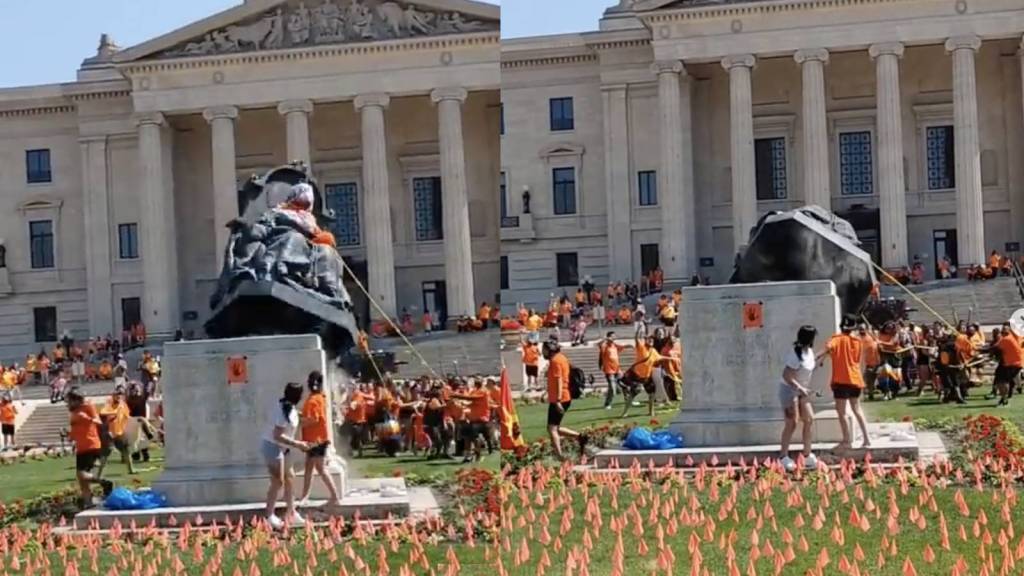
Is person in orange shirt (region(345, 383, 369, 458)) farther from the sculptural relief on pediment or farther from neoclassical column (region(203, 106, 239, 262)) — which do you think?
the sculptural relief on pediment

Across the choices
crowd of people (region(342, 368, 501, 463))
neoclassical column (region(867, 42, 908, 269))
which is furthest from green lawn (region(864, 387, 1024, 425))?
neoclassical column (region(867, 42, 908, 269))

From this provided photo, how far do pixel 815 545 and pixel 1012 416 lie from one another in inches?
447

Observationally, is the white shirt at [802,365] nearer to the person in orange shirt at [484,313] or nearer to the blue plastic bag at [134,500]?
the blue plastic bag at [134,500]

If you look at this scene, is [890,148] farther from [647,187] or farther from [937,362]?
[937,362]

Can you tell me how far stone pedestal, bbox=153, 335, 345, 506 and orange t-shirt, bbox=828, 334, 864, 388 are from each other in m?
5.21

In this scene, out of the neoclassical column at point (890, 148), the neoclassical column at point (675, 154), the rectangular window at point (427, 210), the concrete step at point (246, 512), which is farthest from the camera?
the rectangular window at point (427, 210)

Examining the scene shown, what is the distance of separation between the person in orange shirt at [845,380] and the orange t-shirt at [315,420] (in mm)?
5466

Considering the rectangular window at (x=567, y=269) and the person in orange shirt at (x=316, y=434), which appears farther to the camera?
the rectangular window at (x=567, y=269)

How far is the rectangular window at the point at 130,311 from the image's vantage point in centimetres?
6650

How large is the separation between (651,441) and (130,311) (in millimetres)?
49949

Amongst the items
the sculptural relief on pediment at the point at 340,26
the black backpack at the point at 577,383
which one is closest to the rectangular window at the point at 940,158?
the sculptural relief on pediment at the point at 340,26

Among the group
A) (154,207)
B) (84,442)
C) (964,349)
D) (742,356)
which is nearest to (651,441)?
(742,356)

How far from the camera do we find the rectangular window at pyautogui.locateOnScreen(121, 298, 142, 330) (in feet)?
218

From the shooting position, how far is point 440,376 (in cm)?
2100
